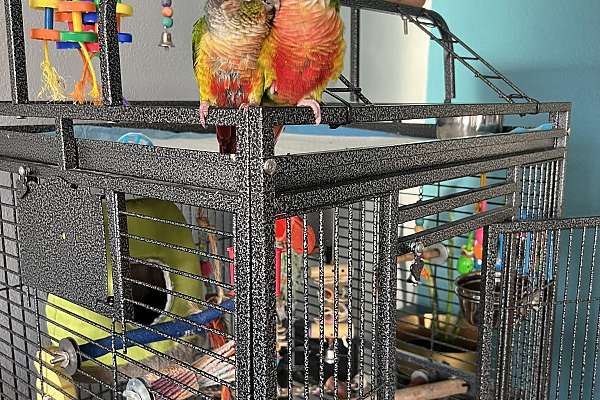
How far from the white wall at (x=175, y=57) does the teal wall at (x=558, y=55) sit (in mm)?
240

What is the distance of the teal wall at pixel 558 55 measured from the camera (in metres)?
1.64

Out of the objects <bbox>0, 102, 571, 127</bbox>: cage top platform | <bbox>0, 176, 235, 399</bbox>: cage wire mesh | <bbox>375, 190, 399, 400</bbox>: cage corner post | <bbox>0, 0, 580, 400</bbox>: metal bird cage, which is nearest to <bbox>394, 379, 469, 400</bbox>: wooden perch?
<bbox>0, 0, 580, 400</bbox>: metal bird cage

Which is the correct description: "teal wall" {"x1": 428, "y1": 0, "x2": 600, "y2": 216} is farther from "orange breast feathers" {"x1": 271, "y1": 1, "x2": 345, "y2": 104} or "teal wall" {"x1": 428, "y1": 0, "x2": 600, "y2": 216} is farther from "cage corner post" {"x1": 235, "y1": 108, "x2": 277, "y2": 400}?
"cage corner post" {"x1": 235, "y1": 108, "x2": 277, "y2": 400}

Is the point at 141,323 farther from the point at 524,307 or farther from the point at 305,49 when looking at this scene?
the point at 524,307

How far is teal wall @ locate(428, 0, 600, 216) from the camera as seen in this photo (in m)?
1.64

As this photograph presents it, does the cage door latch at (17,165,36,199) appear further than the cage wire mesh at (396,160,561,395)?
No

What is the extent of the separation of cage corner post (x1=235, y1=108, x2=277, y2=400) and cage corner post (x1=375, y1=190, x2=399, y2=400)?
23 centimetres

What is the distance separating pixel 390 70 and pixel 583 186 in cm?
74

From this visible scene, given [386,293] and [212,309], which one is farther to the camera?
[212,309]

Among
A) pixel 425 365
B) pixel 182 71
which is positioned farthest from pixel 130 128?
pixel 425 365

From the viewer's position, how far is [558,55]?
1.70 m

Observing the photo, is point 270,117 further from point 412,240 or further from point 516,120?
point 516,120

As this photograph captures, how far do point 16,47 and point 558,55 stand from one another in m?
1.43

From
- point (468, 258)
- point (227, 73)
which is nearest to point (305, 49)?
point (227, 73)
